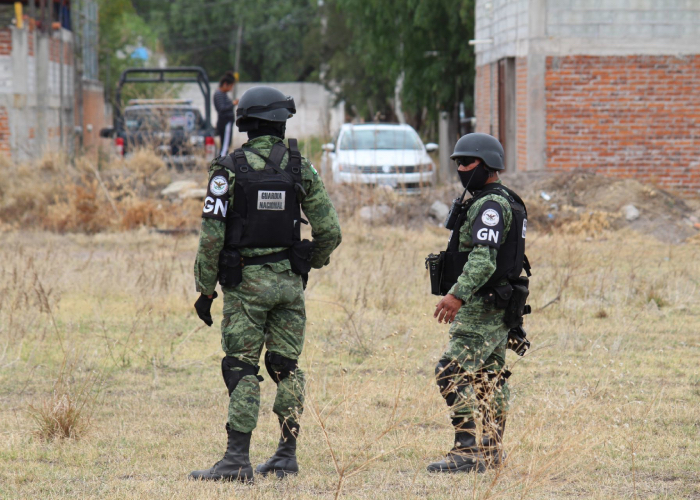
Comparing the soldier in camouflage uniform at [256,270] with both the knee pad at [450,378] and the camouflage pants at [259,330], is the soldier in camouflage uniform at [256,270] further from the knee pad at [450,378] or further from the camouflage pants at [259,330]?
the knee pad at [450,378]

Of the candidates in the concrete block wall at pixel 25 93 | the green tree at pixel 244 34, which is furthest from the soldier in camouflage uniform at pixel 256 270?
the green tree at pixel 244 34

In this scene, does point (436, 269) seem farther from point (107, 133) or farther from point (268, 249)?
point (107, 133)

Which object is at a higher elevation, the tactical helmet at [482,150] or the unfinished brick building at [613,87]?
the unfinished brick building at [613,87]

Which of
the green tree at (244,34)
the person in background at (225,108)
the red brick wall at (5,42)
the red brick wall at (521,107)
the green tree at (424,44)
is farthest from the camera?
the green tree at (244,34)

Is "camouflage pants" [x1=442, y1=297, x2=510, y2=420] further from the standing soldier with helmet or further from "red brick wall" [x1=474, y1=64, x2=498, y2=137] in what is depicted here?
"red brick wall" [x1=474, y1=64, x2=498, y2=137]

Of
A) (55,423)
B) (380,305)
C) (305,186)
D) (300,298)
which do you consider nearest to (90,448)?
(55,423)

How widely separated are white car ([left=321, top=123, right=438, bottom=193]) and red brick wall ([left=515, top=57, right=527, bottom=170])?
147cm

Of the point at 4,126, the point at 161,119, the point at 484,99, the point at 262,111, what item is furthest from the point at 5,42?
the point at 262,111

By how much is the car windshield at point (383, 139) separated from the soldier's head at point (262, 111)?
447 inches

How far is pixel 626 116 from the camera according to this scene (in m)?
13.7

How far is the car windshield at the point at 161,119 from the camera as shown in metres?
15.6

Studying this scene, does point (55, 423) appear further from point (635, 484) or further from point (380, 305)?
point (380, 305)

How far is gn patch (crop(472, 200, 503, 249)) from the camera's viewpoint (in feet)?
12.9

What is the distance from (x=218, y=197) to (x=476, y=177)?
1.19 metres
